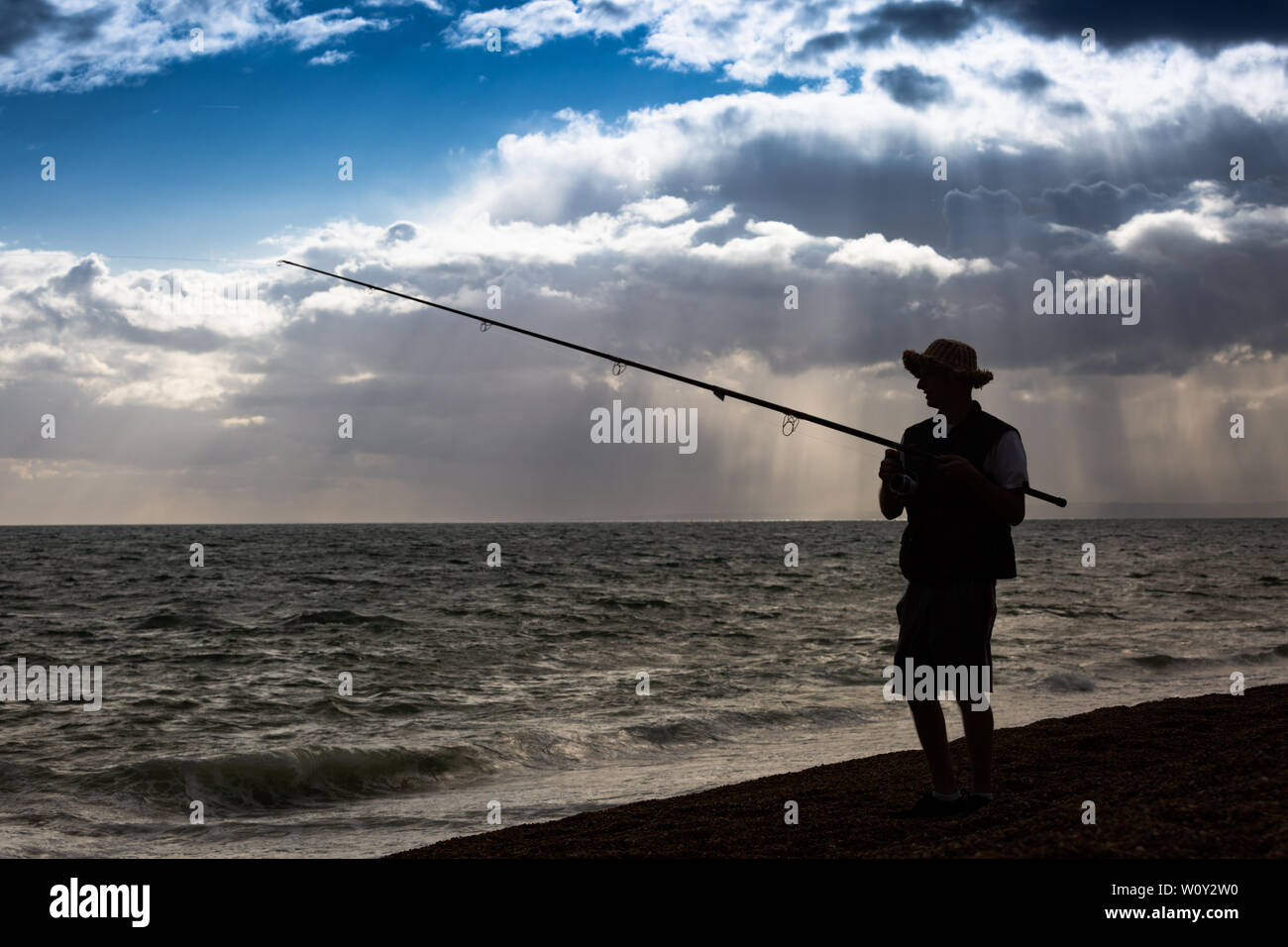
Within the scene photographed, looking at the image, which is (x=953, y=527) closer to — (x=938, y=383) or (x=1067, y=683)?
(x=938, y=383)

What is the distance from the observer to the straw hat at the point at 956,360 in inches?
166

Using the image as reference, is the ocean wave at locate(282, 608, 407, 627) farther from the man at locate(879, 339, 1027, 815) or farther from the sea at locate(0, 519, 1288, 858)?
the man at locate(879, 339, 1027, 815)

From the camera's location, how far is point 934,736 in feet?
13.6

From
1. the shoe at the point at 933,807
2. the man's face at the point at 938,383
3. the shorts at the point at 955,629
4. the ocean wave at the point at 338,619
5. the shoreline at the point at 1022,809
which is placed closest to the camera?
the shoreline at the point at 1022,809

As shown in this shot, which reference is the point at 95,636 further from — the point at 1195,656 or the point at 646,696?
the point at 1195,656

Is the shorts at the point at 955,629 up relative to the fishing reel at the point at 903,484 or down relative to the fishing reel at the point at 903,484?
down

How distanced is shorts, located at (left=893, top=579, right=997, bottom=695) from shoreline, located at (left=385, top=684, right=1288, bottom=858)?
2.12 feet

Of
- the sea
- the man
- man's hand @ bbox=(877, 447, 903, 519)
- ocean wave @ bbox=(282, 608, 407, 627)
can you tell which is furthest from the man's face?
ocean wave @ bbox=(282, 608, 407, 627)

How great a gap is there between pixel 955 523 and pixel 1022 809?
1.40 metres

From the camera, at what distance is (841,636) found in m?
17.5

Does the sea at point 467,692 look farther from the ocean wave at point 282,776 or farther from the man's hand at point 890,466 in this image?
the man's hand at point 890,466

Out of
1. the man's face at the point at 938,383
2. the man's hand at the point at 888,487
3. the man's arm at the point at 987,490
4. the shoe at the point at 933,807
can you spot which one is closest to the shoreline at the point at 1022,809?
the shoe at the point at 933,807

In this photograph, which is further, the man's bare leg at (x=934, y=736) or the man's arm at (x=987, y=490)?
the man's bare leg at (x=934, y=736)
